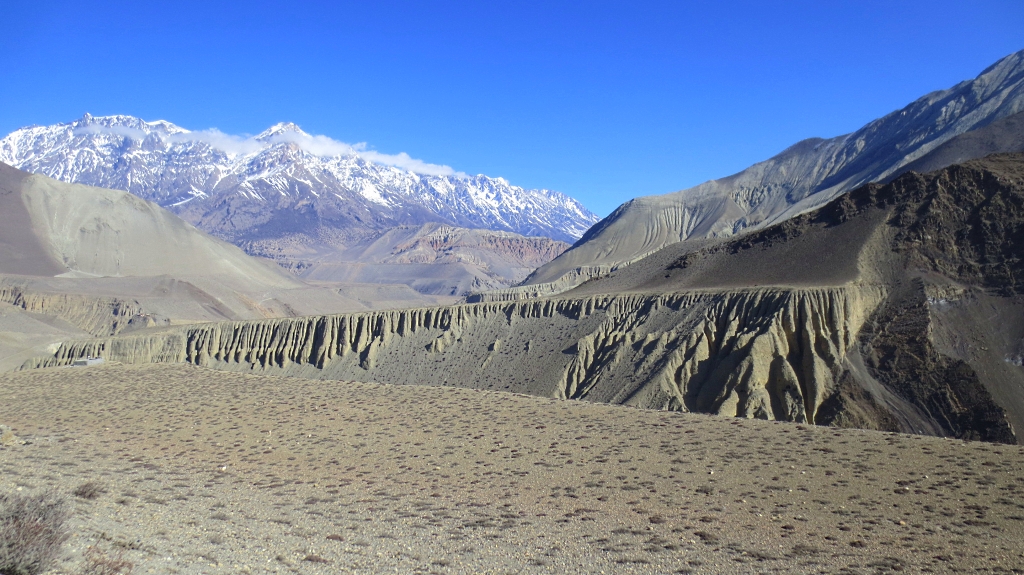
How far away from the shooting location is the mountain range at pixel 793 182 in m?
119

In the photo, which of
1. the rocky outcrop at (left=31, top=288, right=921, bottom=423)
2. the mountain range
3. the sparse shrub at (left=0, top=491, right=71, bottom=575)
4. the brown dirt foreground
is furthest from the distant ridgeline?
the mountain range

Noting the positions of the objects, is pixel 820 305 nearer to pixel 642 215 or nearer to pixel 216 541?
pixel 216 541

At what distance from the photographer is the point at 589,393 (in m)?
42.2

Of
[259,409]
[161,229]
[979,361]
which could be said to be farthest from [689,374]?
[161,229]

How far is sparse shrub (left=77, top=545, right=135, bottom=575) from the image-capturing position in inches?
419

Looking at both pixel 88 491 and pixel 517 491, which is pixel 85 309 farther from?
pixel 517 491

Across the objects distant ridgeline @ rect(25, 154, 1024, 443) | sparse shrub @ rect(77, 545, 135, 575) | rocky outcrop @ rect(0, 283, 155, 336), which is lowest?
rocky outcrop @ rect(0, 283, 155, 336)

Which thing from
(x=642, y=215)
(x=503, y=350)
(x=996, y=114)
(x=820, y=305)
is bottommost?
(x=503, y=350)

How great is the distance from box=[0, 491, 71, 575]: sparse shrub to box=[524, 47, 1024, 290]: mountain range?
106 m

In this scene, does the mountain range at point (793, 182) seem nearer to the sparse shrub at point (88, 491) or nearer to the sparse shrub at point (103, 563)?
the sparse shrub at point (88, 491)

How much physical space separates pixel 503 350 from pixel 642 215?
113442 mm

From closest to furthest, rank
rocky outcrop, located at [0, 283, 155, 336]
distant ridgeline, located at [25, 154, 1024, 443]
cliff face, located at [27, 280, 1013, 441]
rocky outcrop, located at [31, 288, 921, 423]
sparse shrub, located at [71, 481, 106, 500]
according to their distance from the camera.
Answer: sparse shrub, located at [71, 481, 106, 500]
distant ridgeline, located at [25, 154, 1024, 443]
cliff face, located at [27, 280, 1013, 441]
rocky outcrop, located at [31, 288, 921, 423]
rocky outcrop, located at [0, 283, 155, 336]

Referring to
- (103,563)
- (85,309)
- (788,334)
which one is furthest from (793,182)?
(103,563)

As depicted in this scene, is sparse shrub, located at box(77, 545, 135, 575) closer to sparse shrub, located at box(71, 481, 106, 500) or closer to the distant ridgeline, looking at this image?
sparse shrub, located at box(71, 481, 106, 500)
